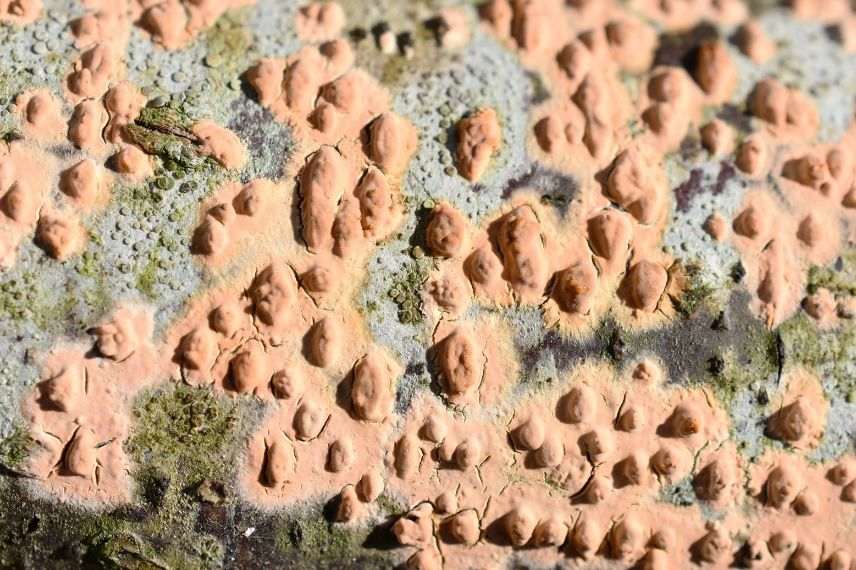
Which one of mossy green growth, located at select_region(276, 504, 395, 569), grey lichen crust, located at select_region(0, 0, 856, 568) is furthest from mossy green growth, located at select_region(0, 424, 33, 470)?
mossy green growth, located at select_region(276, 504, 395, 569)

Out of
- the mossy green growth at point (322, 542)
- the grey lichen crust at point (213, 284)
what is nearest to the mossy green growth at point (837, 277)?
the grey lichen crust at point (213, 284)

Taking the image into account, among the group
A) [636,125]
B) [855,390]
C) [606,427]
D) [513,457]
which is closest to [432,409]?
[513,457]

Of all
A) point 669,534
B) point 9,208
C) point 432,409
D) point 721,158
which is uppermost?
point 721,158

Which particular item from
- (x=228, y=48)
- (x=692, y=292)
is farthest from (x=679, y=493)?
(x=228, y=48)

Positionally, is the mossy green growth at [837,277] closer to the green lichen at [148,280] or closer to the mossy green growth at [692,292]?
the mossy green growth at [692,292]

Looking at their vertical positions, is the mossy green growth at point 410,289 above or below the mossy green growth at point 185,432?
above

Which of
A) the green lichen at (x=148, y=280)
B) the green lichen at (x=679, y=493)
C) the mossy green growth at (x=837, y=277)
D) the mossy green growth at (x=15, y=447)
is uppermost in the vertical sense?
the mossy green growth at (x=837, y=277)

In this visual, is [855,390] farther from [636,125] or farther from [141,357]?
[141,357]

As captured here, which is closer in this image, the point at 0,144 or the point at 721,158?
the point at 0,144
